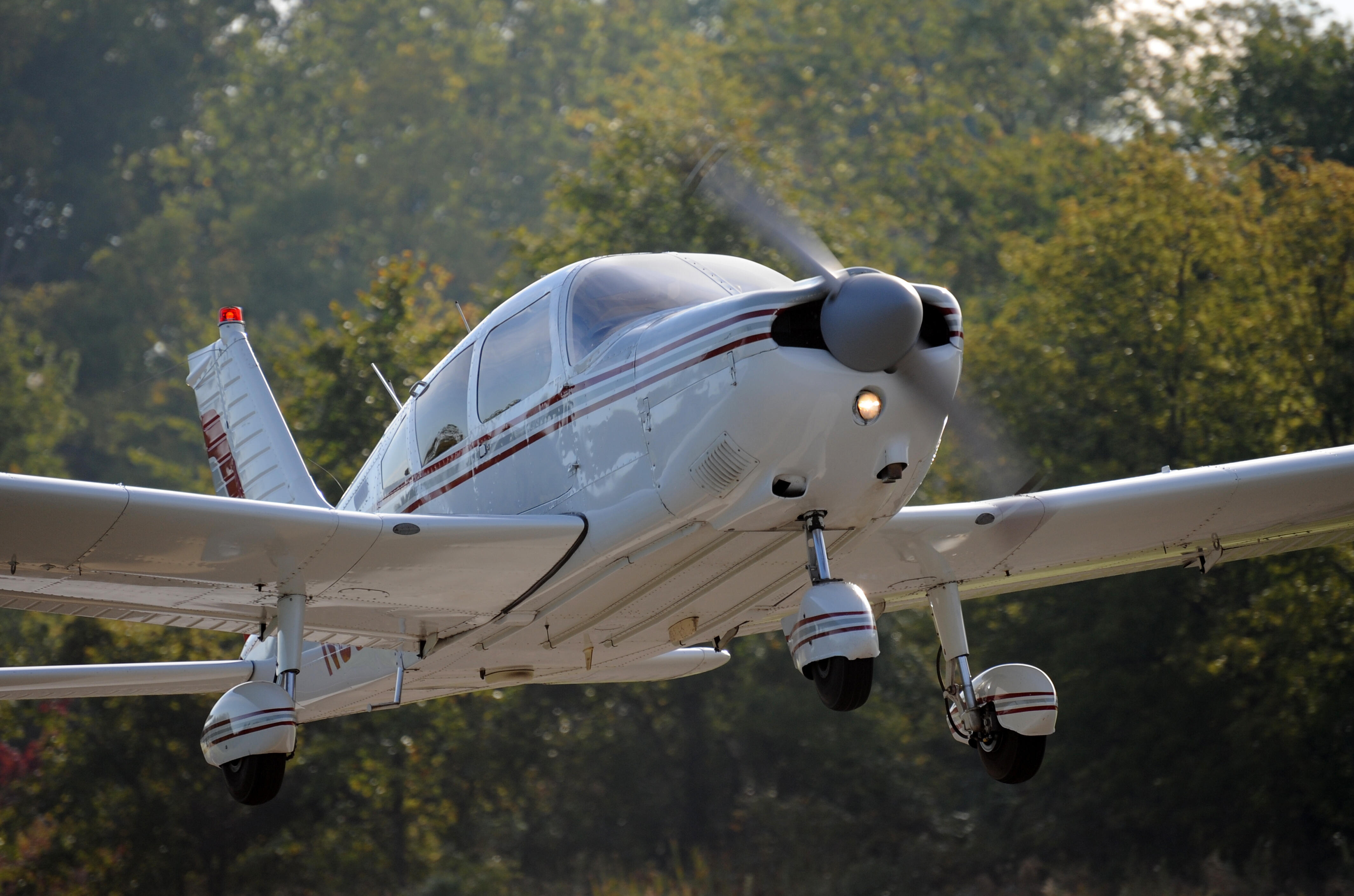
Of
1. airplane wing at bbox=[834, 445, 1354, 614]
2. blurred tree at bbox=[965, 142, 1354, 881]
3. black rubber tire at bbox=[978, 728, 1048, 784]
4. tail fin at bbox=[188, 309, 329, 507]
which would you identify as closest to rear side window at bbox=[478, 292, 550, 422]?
airplane wing at bbox=[834, 445, 1354, 614]

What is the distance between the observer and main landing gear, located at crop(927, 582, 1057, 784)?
7961 mm

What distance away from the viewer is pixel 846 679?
248 inches

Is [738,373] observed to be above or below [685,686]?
below

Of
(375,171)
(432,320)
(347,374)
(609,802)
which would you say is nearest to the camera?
(609,802)

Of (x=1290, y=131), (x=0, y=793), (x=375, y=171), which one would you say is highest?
(x=375, y=171)

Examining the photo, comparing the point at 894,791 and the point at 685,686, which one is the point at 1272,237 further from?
the point at 685,686

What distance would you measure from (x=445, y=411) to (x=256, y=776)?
A: 85.8 inches

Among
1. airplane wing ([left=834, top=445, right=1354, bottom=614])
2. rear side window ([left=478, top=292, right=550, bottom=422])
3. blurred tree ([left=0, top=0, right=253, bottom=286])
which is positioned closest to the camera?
rear side window ([left=478, top=292, right=550, bottom=422])

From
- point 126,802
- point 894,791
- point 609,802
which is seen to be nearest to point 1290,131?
point 894,791

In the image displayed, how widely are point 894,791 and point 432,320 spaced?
21.2m

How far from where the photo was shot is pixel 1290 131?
2948 centimetres

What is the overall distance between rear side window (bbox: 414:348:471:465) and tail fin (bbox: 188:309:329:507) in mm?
2028

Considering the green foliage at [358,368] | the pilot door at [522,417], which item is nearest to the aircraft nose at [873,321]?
the pilot door at [522,417]

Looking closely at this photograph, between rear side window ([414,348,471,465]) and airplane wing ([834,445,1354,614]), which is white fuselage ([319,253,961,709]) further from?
airplane wing ([834,445,1354,614])
